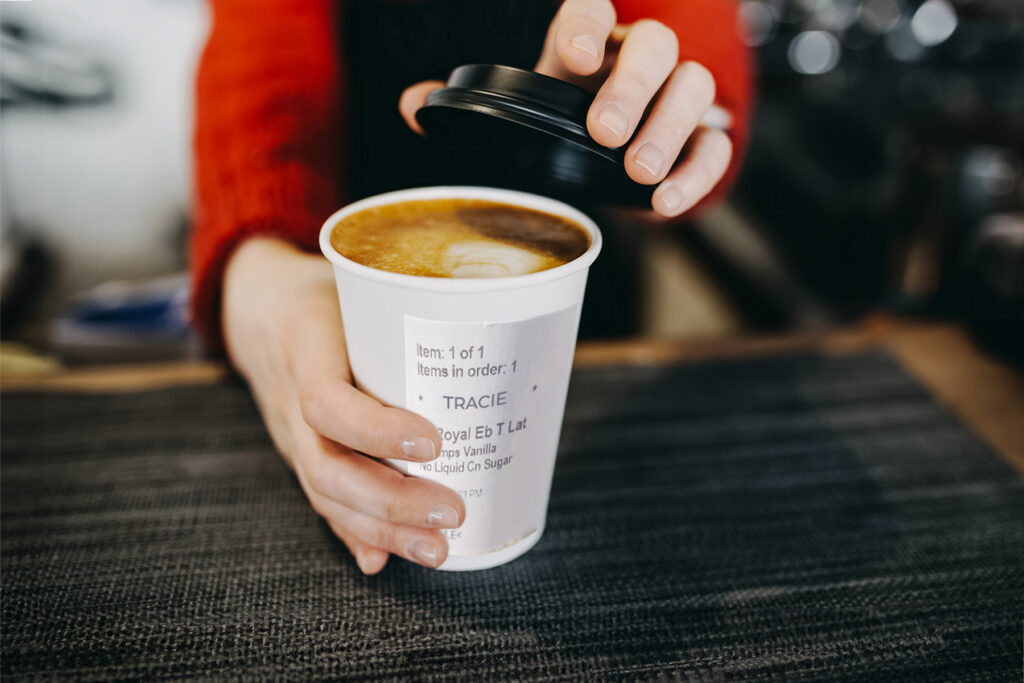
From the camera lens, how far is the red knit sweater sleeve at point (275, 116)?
0.68 m

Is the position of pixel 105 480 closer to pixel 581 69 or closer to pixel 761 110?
pixel 581 69

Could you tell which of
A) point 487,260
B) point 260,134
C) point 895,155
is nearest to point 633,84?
point 487,260

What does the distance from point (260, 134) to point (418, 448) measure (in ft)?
1.54

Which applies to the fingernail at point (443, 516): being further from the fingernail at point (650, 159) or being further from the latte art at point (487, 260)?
the fingernail at point (650, 159)

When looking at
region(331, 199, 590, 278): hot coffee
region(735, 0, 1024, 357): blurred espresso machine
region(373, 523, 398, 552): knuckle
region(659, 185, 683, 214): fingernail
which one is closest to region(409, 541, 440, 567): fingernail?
region(373, 523, 398, 552): knuckle

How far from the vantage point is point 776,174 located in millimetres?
2039

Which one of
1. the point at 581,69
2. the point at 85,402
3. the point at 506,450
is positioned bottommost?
the point at 85,402

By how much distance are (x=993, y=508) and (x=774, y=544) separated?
0.20 meters

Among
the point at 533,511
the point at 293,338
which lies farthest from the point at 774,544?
the point at 293,338

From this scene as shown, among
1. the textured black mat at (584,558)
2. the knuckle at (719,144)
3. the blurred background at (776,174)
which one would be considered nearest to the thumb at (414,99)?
the knuckle at (719,144)

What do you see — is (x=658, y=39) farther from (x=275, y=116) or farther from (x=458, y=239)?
(x=275, y=116)

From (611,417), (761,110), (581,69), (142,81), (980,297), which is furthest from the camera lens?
(761,110)

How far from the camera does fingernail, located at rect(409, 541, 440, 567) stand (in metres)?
0.45

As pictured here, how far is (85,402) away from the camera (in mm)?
687
